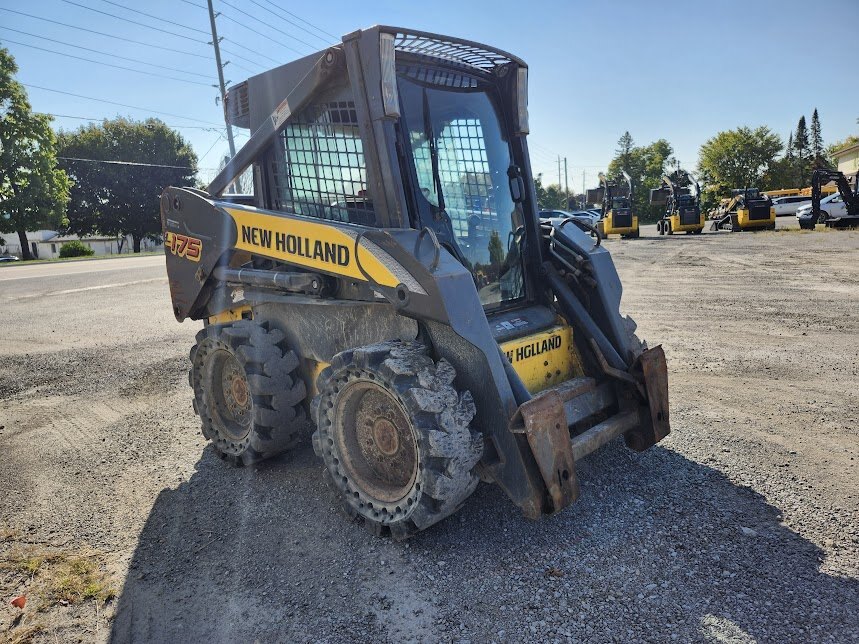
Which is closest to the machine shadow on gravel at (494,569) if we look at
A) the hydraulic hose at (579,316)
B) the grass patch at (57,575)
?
the grass patch at (57,575)

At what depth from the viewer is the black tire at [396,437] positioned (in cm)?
310

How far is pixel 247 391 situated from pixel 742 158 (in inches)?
2674

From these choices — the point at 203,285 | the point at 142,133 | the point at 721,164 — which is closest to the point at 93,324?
the point at 203,285

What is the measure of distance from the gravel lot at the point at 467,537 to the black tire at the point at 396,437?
25 centimetres

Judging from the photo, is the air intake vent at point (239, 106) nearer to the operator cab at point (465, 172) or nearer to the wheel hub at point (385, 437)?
the operator cab at point (465, 172)

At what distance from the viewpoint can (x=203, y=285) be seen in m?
4.87

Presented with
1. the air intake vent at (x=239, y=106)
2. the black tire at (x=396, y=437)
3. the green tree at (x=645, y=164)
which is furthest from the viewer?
the green tree at (x=645, y=164)

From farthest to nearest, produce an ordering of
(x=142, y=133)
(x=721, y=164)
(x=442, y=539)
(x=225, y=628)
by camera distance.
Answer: (x=721, y=164)
(x=142, y=133)
(x=442, y=539)
(x=225, y=628)

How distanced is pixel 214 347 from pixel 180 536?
139 cm

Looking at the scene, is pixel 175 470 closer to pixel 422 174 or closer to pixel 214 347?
pixel 214 347

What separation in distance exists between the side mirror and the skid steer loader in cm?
1

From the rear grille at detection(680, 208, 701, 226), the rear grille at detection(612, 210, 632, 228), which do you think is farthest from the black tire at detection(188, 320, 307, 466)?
the rear grille at detection(680, 208, 701, 226)

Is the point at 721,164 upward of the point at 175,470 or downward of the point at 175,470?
upward

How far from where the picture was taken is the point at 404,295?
3283 millimetres
